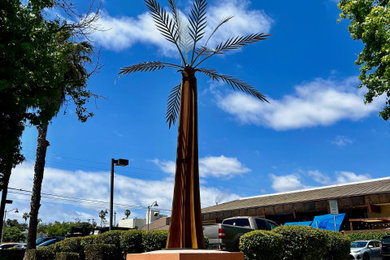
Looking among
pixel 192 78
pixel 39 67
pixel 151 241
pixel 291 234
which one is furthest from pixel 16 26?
pixel 291 234

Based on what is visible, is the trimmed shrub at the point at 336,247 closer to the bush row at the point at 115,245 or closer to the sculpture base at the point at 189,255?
the bush row at the point at 115,245

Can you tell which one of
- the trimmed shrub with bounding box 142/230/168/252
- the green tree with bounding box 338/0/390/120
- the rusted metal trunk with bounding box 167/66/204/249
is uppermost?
the green tree with bounding box 338/0/390/120

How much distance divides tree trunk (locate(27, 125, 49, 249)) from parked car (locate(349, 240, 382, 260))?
16053 mm

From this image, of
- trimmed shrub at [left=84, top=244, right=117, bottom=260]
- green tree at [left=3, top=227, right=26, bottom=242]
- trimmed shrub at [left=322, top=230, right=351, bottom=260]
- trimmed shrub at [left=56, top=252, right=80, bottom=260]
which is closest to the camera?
trimmed shrub at [left=84, top=244, right=117, bottom=260]

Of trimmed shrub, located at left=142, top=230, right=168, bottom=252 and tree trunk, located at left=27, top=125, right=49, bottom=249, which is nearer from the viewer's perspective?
trimmed shrub, located at left=142, top=230, right=168, bottom=252

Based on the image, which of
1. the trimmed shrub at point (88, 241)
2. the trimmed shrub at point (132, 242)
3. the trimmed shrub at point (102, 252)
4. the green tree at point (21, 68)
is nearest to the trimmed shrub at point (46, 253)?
the trimmed shrub at point (88, 241)

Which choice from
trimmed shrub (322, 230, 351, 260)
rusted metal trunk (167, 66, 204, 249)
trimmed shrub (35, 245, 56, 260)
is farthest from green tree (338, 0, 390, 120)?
trimmed shrub (35, 245, 56, 260)

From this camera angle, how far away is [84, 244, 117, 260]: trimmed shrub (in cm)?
1283

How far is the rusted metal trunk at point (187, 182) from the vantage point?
6.76m

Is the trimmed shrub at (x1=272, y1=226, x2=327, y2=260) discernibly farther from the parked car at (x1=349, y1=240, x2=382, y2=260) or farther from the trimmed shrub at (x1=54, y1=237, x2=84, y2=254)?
the trimmed shrub at (x1=54, y1=237, x2=84, y2=254)

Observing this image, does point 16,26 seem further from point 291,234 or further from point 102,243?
point 291,234

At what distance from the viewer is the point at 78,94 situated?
12555mm

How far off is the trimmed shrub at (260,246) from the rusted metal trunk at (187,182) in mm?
4459

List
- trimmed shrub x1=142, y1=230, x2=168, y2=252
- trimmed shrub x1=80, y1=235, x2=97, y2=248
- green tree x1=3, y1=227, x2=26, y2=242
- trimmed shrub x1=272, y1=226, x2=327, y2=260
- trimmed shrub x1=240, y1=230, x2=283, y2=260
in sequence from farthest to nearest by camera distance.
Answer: green tree x1=3, y1=227, x2=26, y2=242, trimmed shrub x1=80, y1=235, x2=97, y2=248, trimmed shrub x1=142, y1=230, x2=168, y2=252, trimmed shrub x1=272, y1=226, x2=327, y2=260, trimmed shrub x1=240, y1=230, x2=283, y2=260
